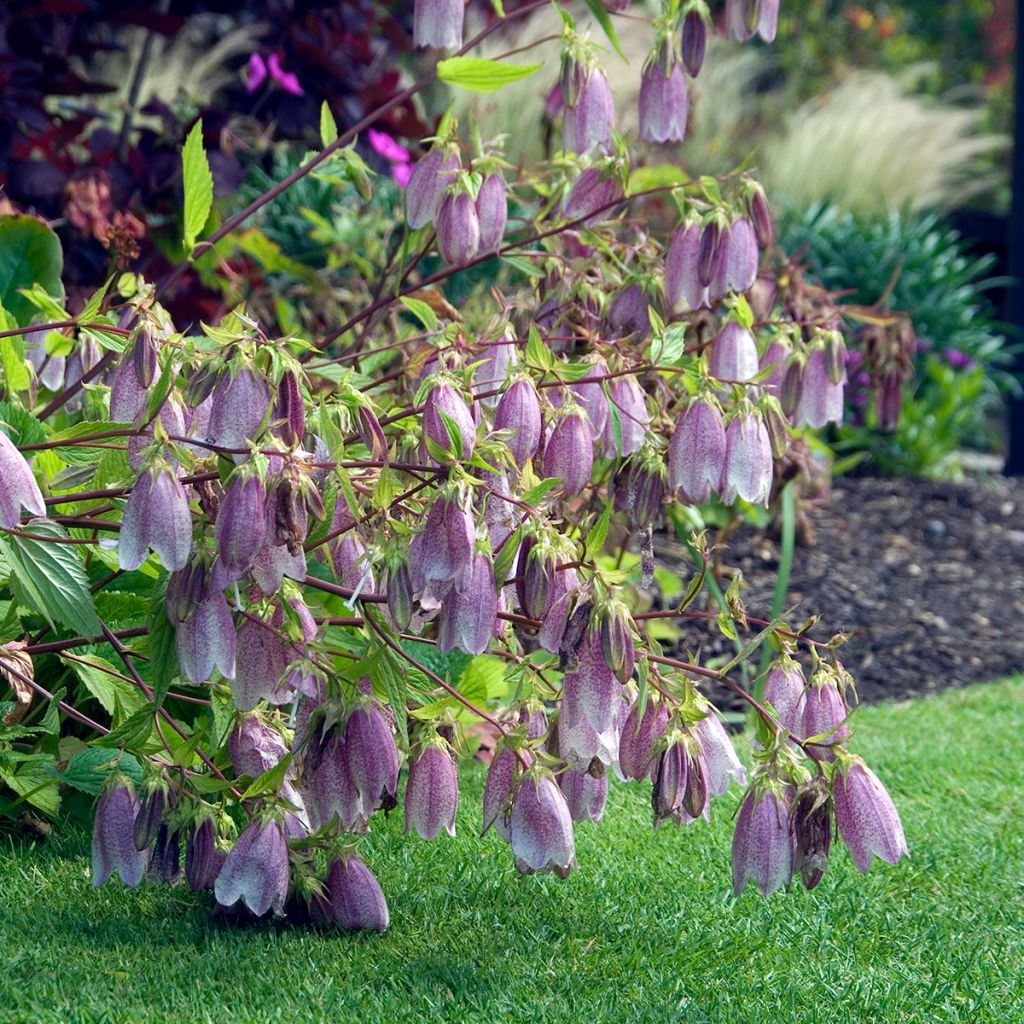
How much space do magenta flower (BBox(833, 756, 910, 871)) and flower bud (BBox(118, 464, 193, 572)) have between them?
0.79 m

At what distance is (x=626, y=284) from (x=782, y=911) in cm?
98

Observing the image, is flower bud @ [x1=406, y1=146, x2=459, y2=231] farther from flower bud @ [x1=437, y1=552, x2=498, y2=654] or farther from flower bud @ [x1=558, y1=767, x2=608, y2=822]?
flower bud @ [x1=558, y1=767, x2=608, y2=822]

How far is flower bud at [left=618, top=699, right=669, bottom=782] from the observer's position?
1.77 metres

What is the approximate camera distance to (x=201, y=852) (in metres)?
1.77

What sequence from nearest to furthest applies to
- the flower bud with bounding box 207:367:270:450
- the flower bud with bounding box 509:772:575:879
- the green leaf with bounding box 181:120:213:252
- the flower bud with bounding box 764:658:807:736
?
the flower bud with bounding box 207:367:270:450, the flower bud with bounding box 509:772:575:879, the flower bud with bounding box 764:658:807:736, the green leaf with bounding box 181:120:213:252

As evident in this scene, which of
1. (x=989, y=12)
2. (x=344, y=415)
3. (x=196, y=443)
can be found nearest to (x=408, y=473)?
(x=344, y=415)

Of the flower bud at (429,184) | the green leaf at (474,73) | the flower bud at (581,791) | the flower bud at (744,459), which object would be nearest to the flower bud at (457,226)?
the flower bud at (429,184)

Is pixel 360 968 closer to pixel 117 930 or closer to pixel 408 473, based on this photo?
pixel 117 930

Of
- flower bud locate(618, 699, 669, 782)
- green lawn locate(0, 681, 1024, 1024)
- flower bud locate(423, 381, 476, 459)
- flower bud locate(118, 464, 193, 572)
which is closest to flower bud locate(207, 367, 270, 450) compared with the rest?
flower bud locate(118, 464, 193, 572)

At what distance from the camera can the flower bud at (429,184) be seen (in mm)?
2172

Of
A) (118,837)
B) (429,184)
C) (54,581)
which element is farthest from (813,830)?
(429,184)

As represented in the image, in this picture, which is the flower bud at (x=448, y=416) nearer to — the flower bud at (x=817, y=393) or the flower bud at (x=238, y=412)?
the flower bud at (x=238, y=412)

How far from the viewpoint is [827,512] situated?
16.7 ft

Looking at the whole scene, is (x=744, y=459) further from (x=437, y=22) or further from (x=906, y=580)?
(x=906, y=580)
